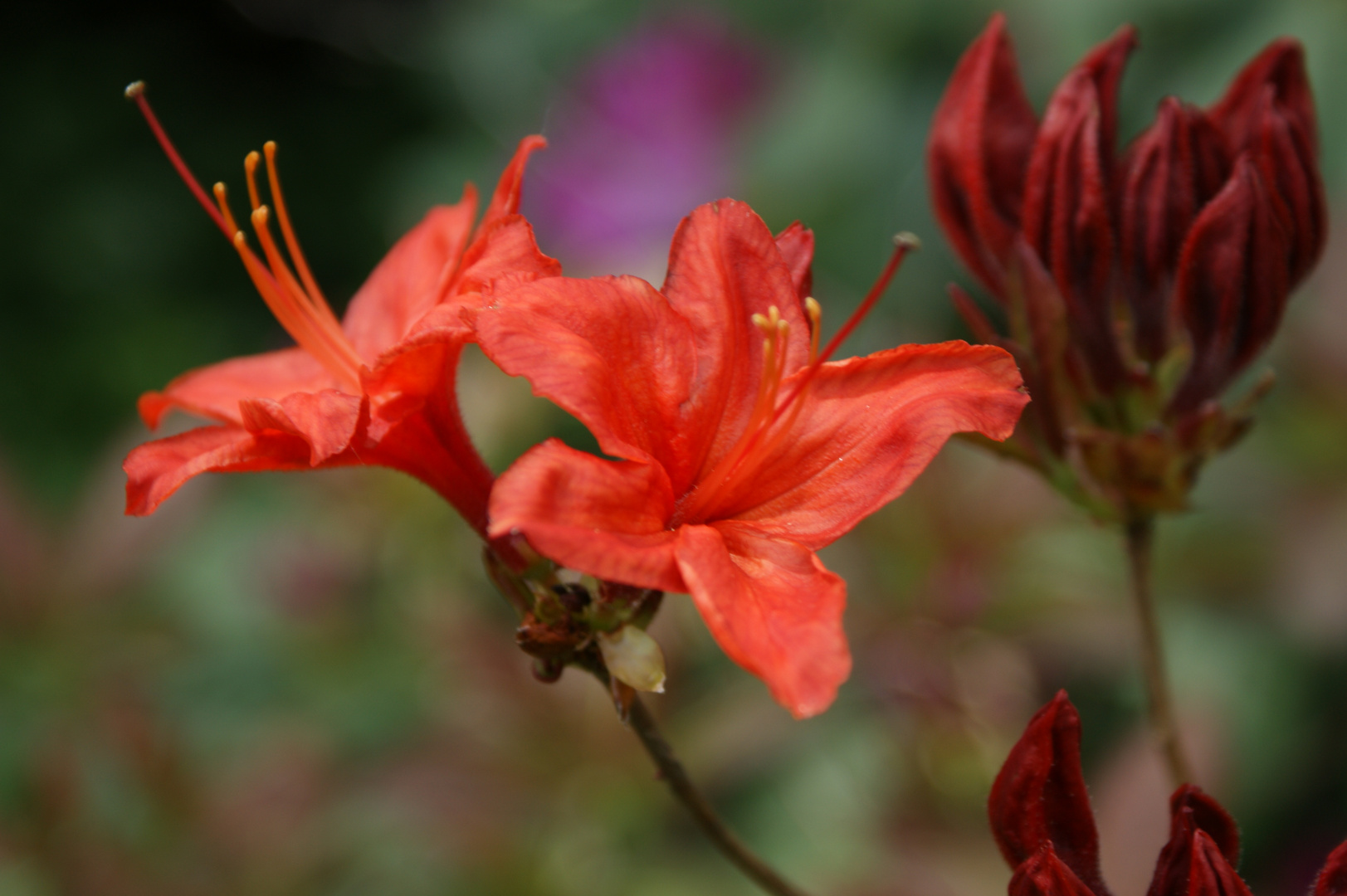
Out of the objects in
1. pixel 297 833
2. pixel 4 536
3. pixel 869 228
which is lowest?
pixel 297 833

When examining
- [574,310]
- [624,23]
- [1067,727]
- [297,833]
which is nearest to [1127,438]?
[1067,727]

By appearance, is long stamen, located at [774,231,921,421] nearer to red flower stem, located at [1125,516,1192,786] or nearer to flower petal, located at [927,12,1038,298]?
flower petal, located at [927,12,1038,298]

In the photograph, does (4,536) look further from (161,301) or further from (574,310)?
(161,301)

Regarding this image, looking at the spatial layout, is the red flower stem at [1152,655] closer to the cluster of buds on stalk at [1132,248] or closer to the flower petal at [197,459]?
the cluster of buds on stalk at [1132,248]

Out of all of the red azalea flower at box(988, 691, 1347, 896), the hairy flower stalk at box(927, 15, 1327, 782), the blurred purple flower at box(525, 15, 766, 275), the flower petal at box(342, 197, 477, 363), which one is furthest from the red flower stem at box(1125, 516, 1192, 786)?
the blurred purple flower at box(525, 15, 766, 275)

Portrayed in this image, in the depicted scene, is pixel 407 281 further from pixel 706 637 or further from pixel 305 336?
pixel 706 637

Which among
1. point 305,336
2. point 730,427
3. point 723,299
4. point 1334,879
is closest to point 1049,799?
point 1334,879

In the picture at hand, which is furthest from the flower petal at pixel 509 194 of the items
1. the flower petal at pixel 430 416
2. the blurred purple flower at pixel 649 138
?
the blurred purple flower at pixel 649 138
